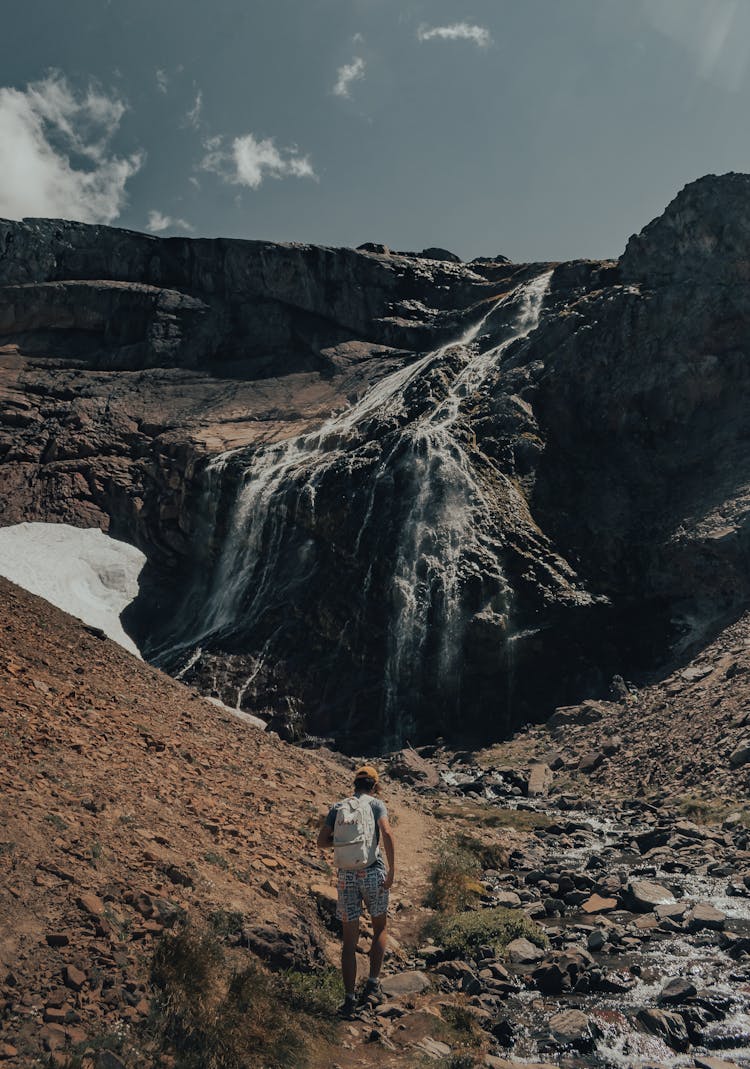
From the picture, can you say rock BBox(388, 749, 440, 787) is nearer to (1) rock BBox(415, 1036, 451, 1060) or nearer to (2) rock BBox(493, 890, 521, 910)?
(2) rock BBox(493, 890, 521, 910)

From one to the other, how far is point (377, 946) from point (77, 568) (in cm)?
4678

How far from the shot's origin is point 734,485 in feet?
123

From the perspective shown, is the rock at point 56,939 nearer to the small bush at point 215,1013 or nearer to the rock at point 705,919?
the small bush at point 215,1013

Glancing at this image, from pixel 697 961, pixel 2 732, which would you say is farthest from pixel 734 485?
pixel 2 732

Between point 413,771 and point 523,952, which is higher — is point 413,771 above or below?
above

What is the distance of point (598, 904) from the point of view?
39.3 ft

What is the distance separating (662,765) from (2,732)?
57.7 ft

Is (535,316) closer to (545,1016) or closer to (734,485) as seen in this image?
A: (734,485)

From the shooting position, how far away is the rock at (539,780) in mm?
24078

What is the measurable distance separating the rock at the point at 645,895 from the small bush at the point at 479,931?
193 cm

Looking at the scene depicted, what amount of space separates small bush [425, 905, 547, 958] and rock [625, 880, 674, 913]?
1.93 metres

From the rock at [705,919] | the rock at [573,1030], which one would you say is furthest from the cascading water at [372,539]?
the rock at [573,1030]

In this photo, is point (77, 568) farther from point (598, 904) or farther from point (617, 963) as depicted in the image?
point (617, 963)

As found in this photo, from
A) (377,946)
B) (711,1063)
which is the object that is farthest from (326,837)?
(711,1063)
